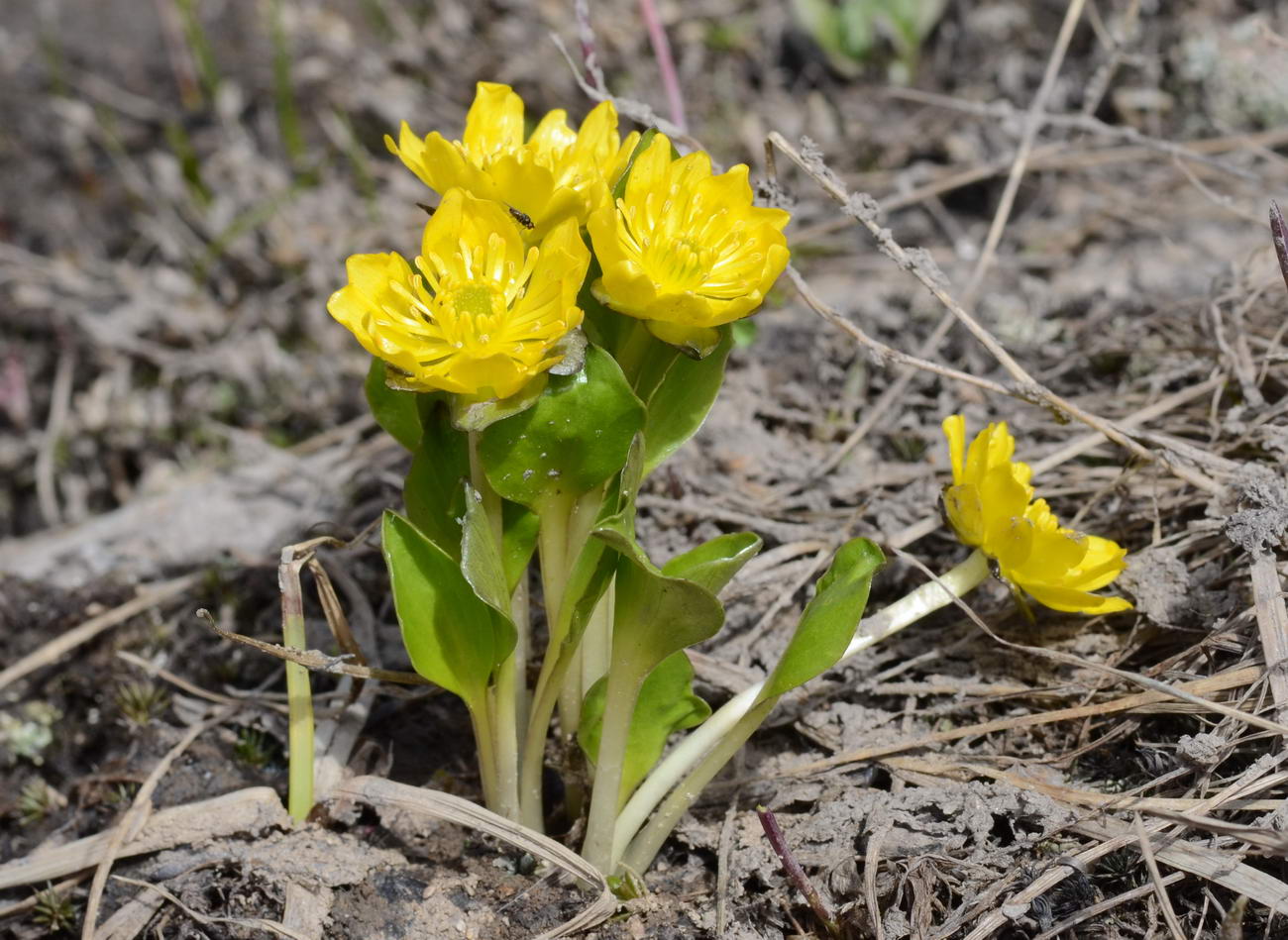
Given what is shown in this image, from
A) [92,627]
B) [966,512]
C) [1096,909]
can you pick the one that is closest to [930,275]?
[966,512]

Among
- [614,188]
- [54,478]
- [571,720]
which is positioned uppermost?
[614,188]

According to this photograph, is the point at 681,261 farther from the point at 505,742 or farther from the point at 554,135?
the point at 505,742

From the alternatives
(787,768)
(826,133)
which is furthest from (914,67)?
(787,768)

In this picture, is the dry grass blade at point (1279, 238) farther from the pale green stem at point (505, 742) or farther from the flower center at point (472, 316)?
the pale green stem at point (505, 742)

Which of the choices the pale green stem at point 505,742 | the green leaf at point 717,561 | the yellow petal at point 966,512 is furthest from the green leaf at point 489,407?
the yellow petal at point 966,512

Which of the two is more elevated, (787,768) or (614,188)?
(614,188)

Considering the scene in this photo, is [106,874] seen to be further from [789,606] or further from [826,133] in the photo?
[826,133]

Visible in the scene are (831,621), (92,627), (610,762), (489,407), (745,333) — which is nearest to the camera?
(489,407)

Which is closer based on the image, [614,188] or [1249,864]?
[1249,864]
